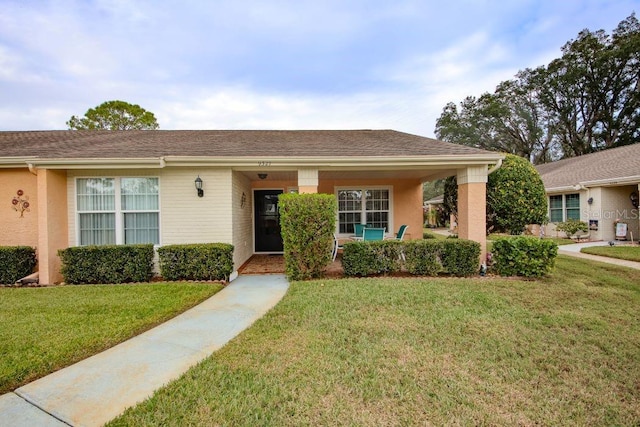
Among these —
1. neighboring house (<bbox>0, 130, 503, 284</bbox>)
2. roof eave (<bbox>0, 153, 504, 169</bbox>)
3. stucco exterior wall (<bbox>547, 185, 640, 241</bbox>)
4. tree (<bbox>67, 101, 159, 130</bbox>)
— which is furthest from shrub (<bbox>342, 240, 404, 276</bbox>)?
tree (<bbox>67, 101, 159, 130</bbox>)

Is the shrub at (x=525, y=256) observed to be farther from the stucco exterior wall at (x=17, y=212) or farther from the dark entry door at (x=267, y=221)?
the stucco exterior wall at (x=17, y=212)

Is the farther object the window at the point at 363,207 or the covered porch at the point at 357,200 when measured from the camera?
the window at the point at 363,207

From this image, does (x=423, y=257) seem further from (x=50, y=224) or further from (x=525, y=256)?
(x=50, y=224)

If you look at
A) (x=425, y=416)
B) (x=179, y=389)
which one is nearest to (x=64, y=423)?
(x=179, y=389)

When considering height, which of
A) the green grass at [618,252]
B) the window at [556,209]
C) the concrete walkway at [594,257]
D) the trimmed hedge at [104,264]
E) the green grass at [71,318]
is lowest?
the concrete walkway at [594,257]

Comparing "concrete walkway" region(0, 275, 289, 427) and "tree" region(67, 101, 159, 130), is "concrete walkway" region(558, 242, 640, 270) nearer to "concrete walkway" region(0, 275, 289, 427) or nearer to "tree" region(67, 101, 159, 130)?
"concrete walkway" region(0, 275, 289, 427)

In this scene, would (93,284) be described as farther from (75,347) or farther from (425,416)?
(425,416)

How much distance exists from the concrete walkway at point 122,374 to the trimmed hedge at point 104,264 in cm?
285

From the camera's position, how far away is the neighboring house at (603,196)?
13.6 meters

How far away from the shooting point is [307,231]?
21.5ft

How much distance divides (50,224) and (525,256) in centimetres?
1112

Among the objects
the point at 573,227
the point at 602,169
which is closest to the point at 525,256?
the point at 573,227

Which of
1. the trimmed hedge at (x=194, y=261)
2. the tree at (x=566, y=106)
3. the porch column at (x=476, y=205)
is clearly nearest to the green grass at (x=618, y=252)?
the porch column at (x=476, y=205)

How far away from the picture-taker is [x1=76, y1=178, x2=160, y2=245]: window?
738 cm
